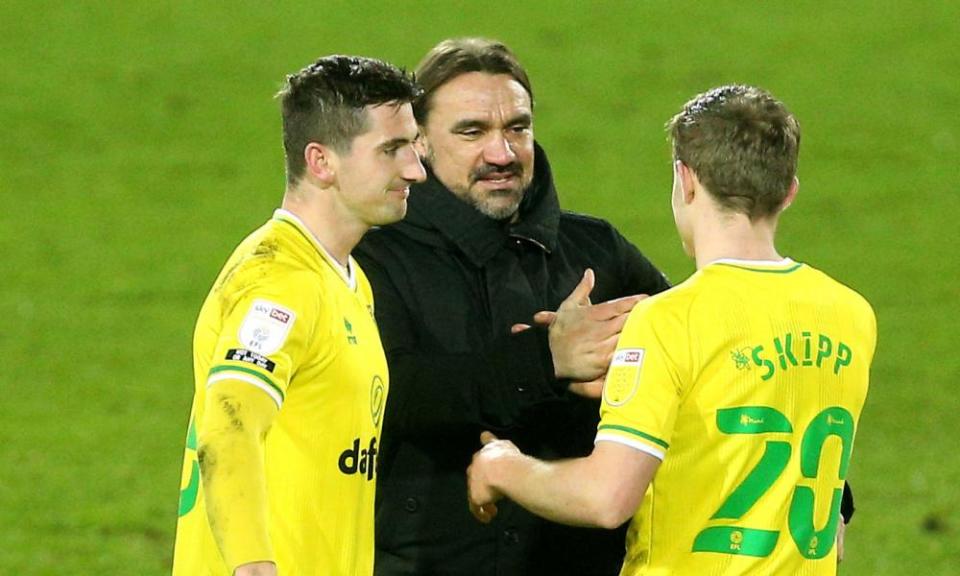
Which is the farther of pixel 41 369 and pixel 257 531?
pixel 41 369

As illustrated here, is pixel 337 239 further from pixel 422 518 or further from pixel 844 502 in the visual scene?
pixel 844 502

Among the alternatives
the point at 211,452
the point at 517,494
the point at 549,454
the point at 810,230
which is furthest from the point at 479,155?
the point at 810,230

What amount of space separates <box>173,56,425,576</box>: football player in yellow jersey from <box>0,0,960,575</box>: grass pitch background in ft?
15.9

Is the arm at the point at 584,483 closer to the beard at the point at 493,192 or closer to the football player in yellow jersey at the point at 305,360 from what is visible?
the football player in yellow jersey at the point at 305,360

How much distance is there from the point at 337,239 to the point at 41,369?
→ 8355 mm

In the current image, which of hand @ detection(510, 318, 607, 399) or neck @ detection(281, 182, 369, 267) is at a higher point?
neck @ detection(281, 182, 369, 267)

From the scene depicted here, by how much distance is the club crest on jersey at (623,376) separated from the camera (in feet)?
12.6

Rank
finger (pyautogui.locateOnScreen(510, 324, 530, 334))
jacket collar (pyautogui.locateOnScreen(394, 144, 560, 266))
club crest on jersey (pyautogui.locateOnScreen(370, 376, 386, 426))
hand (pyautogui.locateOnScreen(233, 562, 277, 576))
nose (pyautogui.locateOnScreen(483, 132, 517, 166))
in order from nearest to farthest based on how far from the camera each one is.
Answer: hand (pyautogui.locateOnScreen(233, 562, 277, 576)), club crest on jersey (pyautogui.locateOnScreen(370, 376, 386, 426)), finger (pyautogui.locateOnScreen(510, 324, 530, 334)), jacket collar (pyautogui.locateOnScreen(394, 144, 560, 266)), nose (pyautogui.locateOnScreen(483, 132, 517, 166))

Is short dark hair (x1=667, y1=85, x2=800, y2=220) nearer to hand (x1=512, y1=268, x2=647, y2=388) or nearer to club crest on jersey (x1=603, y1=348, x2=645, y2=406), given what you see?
club crest on jersey (x1=603, y1=348, x2=645, y2=406)

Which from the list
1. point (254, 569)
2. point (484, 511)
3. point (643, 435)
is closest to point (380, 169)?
point (484, 511)

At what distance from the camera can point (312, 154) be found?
4.29 m

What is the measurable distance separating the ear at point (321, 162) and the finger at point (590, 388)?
0.85m

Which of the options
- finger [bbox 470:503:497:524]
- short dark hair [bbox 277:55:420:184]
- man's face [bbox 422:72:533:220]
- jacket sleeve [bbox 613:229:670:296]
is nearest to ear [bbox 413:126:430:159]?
man's face [bbox 422:72:533:220]

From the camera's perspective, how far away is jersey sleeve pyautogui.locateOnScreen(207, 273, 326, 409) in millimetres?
3824
